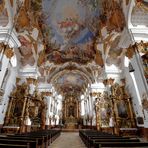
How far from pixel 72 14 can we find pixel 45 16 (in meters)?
2.45

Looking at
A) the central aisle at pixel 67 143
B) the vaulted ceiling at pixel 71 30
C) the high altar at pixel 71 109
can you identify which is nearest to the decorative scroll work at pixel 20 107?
the vaulted ceiling at pixel 71 30

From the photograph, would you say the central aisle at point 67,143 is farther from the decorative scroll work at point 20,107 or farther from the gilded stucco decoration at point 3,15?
the gilded stucco decoration at point 3,15

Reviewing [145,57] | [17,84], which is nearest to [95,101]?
[17,84]

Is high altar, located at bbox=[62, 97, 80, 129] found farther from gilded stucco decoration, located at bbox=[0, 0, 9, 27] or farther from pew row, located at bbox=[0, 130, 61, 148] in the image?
pew row, located at bbox=[0, 130, 61, 148]

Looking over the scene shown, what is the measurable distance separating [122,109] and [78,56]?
8.97 metres

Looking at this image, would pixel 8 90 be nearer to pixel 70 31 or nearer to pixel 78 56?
pixel 70 31

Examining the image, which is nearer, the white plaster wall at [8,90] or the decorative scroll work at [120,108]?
the decorative scroll work at [120,108]

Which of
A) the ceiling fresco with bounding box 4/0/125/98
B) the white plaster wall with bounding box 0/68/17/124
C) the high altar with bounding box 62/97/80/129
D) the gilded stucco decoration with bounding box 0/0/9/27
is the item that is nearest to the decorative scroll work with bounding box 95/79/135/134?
the ceiling fresco with bounding box 4/0/125/98

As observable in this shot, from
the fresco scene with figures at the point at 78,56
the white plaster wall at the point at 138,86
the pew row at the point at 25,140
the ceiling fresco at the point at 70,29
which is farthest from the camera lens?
the ceiling fresco at the point at 70,29

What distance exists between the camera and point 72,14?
1380 cm

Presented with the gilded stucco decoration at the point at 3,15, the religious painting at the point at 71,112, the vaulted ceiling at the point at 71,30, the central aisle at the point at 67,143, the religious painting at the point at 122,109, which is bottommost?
the central aisle at the point at 67,143

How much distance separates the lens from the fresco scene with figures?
27.5 ft

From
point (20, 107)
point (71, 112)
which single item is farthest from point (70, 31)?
point (71, 112)

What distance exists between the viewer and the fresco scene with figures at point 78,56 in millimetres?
8367
